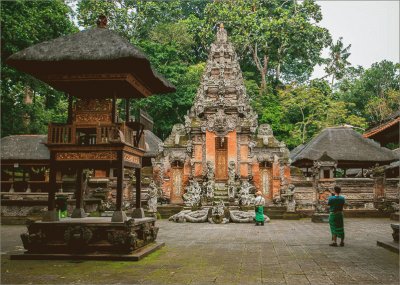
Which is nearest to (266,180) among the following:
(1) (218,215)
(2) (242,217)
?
(2) (242,217)

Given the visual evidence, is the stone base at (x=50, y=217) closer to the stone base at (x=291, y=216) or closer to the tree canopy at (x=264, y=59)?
the stone base at (x=291, y=216)

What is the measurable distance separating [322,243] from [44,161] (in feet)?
63.7

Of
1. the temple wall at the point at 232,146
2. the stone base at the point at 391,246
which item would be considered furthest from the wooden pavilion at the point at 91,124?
the temple wall at the point at 232,146

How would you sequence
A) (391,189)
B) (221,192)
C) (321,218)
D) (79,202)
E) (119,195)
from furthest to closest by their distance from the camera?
(391,189), (221,192), (321,218), (79,202), (119,195)

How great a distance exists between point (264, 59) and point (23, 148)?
96.4ft

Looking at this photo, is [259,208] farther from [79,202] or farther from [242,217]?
[79,202]

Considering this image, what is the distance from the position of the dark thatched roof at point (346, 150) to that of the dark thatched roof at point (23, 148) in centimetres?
1705

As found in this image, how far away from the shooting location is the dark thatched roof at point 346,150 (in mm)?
26703

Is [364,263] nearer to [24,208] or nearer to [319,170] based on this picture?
[319,170]

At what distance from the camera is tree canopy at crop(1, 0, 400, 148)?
38969 millimetres

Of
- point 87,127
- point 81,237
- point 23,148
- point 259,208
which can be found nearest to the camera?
point 81,237

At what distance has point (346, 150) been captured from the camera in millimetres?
27281

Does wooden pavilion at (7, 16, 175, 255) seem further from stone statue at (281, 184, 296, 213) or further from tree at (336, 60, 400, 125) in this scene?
tree at (336, 60, 400, 125)

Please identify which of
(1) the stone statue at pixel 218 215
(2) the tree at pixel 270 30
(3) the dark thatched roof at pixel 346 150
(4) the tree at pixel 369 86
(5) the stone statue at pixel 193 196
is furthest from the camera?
(4) the tree at pixel 369 86
